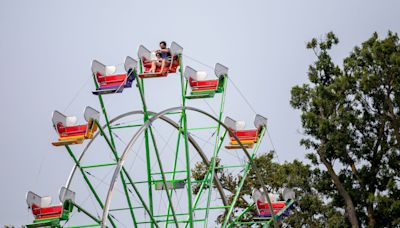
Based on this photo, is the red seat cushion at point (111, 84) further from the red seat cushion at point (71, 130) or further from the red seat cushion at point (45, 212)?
the red seat cushion at point (45, 212)

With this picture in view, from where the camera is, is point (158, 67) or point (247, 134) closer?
point (158, 67)

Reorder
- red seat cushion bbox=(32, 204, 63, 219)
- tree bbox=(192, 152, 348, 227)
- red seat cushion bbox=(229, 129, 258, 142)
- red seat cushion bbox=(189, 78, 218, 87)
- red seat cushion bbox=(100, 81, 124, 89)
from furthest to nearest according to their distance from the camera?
tree bbox=(192, 152, 348, 227), red seat cushion bbox=(229, 129, 258, 142), red seat cushion bbox=(189, 78, 218, 87), red seat cushion bbox=(100, 81, 124, 89), red seat cushion bbox=(32, 204, 63, 219)

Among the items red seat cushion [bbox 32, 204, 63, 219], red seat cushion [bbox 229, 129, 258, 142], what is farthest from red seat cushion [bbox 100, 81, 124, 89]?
red seat cushion [bbox 229, 129, 258, 142]

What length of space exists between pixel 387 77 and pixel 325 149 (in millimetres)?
4069

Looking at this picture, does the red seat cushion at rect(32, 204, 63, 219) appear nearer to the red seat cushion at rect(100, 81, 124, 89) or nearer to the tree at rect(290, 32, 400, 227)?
the red seat cushion at rect(100, 81, 124, 89)

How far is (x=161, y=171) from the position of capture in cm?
2833

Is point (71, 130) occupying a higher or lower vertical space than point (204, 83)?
lower

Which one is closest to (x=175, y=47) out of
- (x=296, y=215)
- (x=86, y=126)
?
(x=86, y=126)

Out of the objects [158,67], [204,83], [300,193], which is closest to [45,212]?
[158,67]

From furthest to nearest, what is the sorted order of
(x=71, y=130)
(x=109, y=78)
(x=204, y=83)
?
(x=204, y=83)
(x=109, y=78)
(x=71, y=130)

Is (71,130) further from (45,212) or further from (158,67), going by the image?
(158,67)

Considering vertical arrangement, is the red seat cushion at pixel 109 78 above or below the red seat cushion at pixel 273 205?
above

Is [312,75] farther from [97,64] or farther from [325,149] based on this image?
[97,64]

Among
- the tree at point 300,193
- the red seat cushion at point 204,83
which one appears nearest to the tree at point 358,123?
the tree at point 300,193
